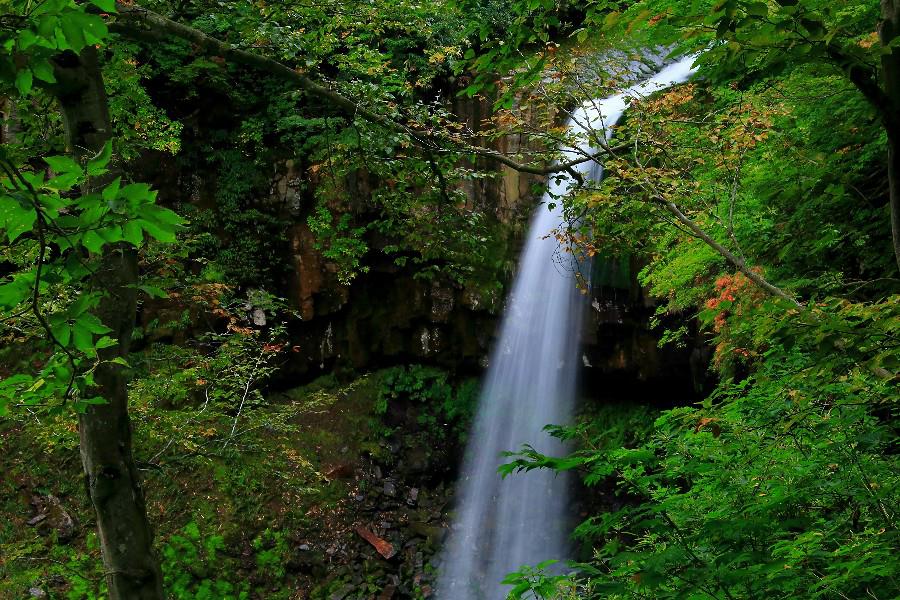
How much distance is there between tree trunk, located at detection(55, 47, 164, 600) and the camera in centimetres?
275

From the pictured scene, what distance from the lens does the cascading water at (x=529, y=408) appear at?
916 cm

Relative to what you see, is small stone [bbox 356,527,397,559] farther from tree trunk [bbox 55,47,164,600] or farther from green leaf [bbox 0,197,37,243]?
green leaf [bbox 0,197,37,243]

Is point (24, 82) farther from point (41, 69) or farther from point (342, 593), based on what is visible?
point (342, 593)

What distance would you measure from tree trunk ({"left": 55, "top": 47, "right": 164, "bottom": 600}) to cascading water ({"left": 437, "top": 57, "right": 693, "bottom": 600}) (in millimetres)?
6663

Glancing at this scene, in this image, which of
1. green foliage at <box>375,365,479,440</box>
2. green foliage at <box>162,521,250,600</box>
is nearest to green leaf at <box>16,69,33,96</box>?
green foliage at <box>162,521,250,600</box>

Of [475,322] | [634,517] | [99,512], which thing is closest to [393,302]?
[475,322]

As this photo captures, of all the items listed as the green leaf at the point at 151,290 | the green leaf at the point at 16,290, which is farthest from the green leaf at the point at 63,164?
the green leaf at the point at 151,290

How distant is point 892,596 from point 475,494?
8240mm

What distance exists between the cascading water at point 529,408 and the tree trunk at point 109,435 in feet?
21.9

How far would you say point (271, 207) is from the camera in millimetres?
9688

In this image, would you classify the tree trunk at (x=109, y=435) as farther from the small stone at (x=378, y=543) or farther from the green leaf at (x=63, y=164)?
the small stone at (x=378, y=543)

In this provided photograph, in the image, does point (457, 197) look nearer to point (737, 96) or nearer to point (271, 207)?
point (737, 96)

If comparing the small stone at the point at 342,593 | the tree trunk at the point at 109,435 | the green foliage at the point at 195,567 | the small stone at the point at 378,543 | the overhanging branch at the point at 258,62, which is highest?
the overhanging branch at the point at 258,62

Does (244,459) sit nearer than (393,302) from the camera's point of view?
Yes
